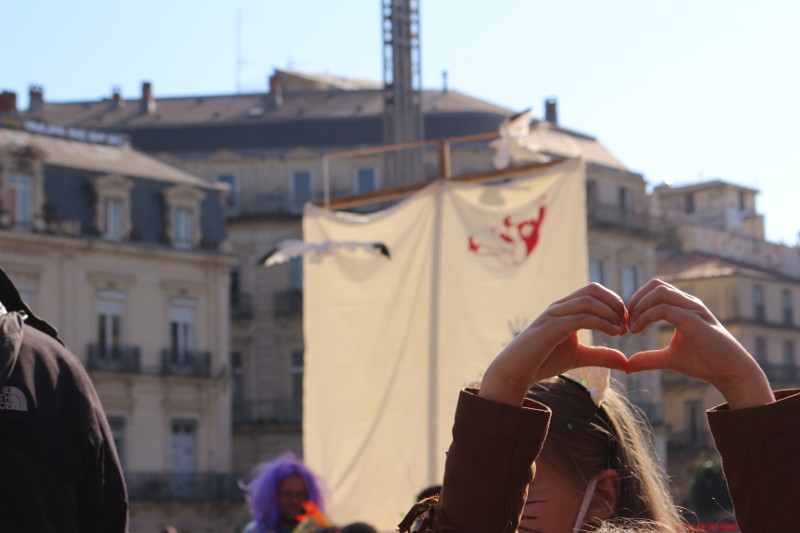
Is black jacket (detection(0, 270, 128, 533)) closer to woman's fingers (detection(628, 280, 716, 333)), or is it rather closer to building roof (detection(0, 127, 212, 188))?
woman's fingers (detection(628, 280, 716, 333))

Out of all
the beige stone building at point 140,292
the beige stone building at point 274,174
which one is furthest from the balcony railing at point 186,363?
the beige stone building at point 274,174

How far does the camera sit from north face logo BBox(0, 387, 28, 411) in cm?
320

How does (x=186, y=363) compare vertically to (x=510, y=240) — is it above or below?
below

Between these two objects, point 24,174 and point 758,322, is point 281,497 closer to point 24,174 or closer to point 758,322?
point 24,174

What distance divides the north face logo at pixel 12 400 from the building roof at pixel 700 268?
56995 millimetres

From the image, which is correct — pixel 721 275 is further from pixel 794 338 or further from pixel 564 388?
pixel 564 388

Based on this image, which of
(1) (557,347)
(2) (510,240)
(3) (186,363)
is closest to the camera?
(1) (557,347)

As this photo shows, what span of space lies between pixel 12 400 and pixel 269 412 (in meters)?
46.6

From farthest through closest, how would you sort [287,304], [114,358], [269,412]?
[287,304]
[269,412]
[114,358]

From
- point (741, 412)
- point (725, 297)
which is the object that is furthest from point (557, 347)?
point (725, 297)

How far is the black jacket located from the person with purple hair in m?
6.13

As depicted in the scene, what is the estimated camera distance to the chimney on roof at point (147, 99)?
52.7 metres

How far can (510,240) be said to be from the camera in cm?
1681

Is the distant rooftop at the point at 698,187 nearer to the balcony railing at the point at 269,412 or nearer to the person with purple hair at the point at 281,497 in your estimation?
the balcony railing at the point at 269,412
